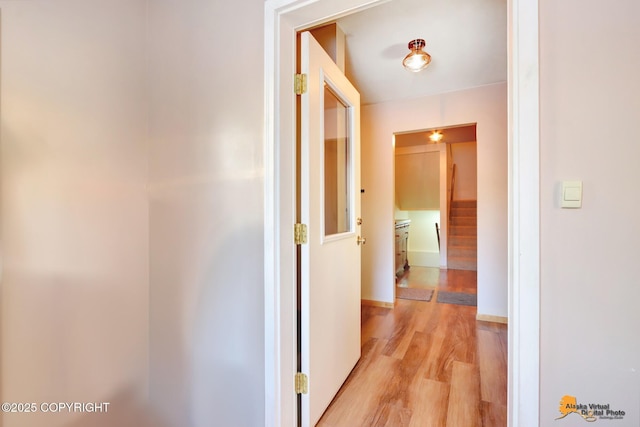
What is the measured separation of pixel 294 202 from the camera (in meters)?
1.28

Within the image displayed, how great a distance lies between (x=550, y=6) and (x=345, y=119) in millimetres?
1183

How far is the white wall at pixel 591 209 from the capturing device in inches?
29.5

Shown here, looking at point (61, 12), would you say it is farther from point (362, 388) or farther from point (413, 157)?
point (413, 157)

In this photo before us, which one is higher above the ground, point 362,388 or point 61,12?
point 61,12

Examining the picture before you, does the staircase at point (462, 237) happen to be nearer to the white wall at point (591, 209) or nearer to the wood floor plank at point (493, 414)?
the wood floor plank at point (493, 414)

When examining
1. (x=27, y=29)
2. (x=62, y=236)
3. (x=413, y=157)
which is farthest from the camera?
(x=413, y=157)

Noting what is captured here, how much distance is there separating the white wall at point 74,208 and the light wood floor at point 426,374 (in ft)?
4.00

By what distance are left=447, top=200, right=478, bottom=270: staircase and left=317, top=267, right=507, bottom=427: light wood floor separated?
2729 millimetres

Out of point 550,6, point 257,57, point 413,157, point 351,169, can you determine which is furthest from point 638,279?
point 413,157

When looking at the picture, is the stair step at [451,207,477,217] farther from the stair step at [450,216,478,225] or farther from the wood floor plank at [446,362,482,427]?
the wood floor plank at [446,362,482,427]

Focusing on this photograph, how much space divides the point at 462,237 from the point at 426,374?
4803mm

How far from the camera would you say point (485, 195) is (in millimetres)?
2842

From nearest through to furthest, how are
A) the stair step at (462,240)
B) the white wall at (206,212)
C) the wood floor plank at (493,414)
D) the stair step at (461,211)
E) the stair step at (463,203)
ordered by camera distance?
the white wall at (206,212)
the wood floor plank at (493,414)
the stair step at (462,240)
the stair step at (461,211)
the stair step at (463,203)

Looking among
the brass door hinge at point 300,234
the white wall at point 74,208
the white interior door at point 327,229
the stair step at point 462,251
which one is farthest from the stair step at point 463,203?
the white wall at point 74,208
